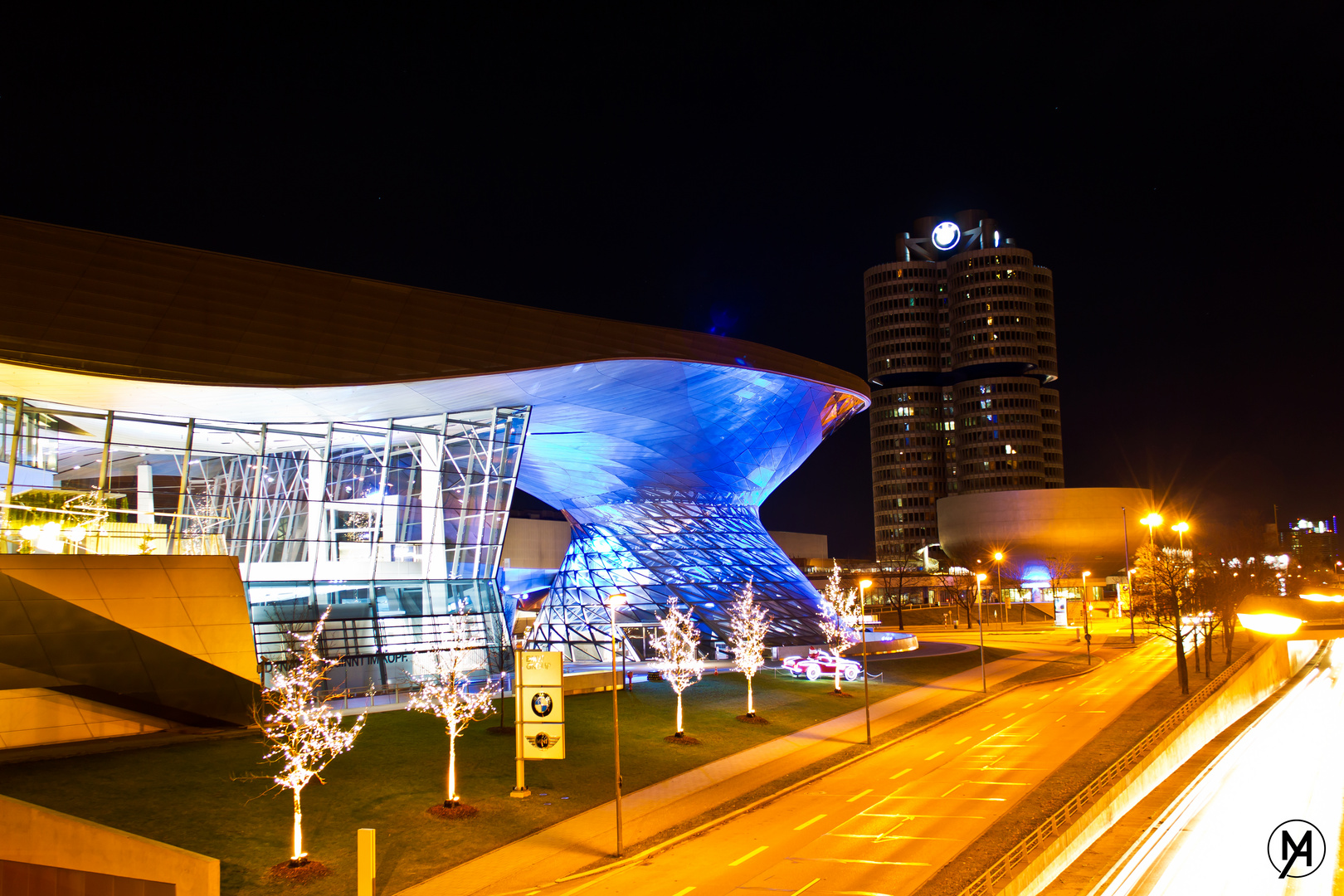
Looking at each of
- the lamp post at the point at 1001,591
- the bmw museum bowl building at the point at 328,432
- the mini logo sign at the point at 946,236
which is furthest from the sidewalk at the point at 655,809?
the mini logo sign at the point at 946,236

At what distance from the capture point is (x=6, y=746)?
2386 centimetres

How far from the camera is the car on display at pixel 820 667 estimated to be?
4347 centimetres

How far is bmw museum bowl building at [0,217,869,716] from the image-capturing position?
29312 millimetres

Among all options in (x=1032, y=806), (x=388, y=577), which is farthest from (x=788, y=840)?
(x=388, y=577)

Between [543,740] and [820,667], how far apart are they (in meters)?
24.8

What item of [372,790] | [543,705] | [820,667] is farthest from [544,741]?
[820,667]

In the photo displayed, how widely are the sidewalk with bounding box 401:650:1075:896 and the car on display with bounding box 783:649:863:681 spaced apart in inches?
260

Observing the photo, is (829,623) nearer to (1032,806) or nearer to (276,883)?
(1032,806)

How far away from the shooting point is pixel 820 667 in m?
43.9

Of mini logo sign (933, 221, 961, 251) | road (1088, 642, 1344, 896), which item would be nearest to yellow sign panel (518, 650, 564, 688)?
road (1088, 642, 1344, 896)

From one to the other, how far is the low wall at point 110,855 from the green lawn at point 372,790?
141 centimetres

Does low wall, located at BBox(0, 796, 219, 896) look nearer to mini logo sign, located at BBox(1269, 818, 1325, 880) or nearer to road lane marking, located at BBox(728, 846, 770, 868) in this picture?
road lane marking, located at BBox(728, 846, 770, 868)

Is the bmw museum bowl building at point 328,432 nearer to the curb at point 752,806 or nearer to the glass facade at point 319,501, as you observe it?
the glass facade at point 319,501

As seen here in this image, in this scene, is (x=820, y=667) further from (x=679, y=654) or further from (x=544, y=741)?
(x=544, y=741)
